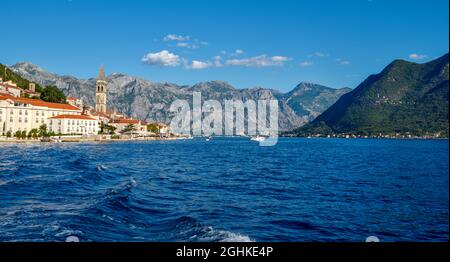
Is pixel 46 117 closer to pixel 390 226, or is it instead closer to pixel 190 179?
pixel 190 179

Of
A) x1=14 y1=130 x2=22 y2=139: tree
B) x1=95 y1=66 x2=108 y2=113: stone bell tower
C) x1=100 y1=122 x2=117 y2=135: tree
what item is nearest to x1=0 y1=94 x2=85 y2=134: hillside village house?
x1=14 y1=130 x2=22 y2=139: tree

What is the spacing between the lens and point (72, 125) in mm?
126750

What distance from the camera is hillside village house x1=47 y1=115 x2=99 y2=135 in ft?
400

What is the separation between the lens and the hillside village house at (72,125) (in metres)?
122

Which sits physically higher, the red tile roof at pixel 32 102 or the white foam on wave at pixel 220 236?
the red tile roof at pixel 32 102

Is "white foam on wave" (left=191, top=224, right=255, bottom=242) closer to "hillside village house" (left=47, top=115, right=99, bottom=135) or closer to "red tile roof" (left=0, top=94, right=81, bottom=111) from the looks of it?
"red tile roof" (left=0, top=94, right=81, bottom=111)

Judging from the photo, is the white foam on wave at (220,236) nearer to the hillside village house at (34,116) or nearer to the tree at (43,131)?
the hillside village house at (34,116)

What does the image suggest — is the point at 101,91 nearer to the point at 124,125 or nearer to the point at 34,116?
the point at 124,125

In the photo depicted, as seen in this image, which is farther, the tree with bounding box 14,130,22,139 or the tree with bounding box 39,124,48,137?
the tree with bounding box 39,124,48,137

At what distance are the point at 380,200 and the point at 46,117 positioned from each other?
12083 centimetres

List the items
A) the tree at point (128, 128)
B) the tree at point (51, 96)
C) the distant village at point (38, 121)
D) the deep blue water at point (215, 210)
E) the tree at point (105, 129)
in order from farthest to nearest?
1. the tree at point (128, 128)
2. the tree at point (105, 129)
3. the tree at point (51, 96)
4. the distant village at point (38, 121)
5. the deep blue water at point (215, 210)

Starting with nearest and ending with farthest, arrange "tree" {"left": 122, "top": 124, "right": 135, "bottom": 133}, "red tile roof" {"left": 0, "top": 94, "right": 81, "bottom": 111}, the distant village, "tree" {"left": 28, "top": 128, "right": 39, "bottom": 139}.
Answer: the distant village → "tree" {"left": 28, "top": 128, "right": 39, "bottom": 139} → "red tile roof" {"left": 0, "top": 94, "right": 81, "bottom": 111} → "tree" {"left": 122, "top": 124, "right": 135, "bottom": 133}

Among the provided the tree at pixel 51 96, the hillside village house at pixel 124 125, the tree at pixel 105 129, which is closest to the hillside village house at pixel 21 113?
the tree at pixel 51 96
